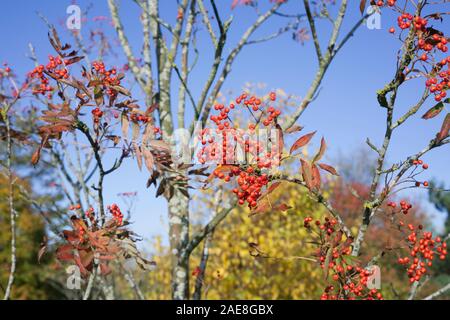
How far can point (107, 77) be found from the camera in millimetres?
2277

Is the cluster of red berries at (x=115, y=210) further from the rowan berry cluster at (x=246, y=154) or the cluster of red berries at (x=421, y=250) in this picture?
the cluster of red berries at (x=421, y=250)

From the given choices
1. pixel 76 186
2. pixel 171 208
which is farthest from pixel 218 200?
pixel 76 186

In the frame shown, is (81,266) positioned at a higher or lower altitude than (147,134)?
lower

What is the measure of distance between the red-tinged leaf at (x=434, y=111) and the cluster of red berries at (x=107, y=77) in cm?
141

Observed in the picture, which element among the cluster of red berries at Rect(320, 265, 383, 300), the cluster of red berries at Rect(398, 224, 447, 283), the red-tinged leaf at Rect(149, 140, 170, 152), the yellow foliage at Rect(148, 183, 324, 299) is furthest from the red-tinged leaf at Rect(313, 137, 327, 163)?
the yellow foliage at Rect(148, 183, 324, 299)

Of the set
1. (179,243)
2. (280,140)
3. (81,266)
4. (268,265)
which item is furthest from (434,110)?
(268,265)

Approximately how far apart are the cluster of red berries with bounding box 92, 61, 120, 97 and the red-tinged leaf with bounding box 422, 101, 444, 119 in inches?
55.3

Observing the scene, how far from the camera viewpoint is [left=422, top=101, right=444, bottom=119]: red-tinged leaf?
201cm

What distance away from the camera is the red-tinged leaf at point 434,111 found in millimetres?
2014

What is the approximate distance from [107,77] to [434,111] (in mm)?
1479

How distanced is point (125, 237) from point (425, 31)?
63.5 inches

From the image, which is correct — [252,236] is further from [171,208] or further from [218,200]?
[171,208]

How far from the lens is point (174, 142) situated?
147 inches

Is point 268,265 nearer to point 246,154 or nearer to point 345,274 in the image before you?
point 345,274
